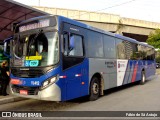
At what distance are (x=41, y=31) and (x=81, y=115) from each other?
2873mm

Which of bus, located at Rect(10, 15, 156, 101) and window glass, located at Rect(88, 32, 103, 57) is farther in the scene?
window glass, located at Rect(88, 32, 103, 57)

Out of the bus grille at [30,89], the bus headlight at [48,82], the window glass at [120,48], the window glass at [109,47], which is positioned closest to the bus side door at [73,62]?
the bus headlight at [48,82]

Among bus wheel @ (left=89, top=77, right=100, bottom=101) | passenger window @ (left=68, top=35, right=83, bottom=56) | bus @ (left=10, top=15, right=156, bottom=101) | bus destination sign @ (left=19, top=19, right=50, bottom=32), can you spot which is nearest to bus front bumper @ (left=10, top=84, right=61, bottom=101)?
bus @ (left=10, top=15, right=156, bottom=101)

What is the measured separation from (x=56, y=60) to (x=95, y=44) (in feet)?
9.39

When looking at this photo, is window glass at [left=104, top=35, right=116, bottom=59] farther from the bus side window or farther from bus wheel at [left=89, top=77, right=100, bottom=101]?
the bus side window

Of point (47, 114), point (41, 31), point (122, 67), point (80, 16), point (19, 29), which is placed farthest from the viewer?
point (80, 16)

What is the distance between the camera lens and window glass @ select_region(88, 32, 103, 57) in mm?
9758

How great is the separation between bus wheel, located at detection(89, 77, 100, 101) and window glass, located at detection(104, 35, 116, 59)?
4.88ft

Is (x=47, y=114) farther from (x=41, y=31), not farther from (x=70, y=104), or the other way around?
(x=41, y=31)

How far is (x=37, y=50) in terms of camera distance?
805 cm

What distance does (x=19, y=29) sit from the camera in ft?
29.0

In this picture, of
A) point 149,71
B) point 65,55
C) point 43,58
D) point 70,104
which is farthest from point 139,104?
point 149,71

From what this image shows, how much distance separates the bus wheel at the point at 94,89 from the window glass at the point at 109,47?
4.88 ft

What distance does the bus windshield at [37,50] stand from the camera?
25.6 feet
